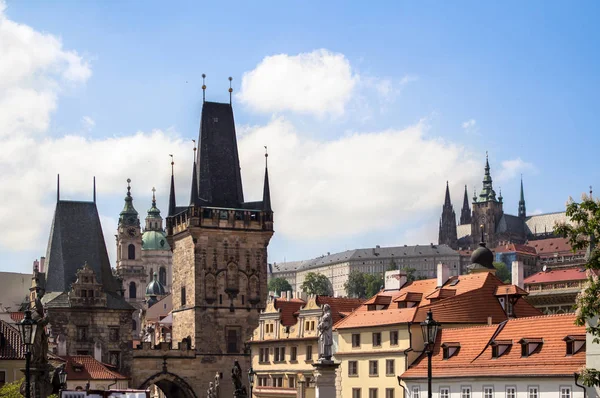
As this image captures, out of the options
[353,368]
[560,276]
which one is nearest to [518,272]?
[560,276]

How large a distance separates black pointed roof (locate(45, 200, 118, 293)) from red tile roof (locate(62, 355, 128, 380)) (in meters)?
7.93

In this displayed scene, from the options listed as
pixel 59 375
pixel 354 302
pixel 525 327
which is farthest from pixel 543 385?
pixel 354 302

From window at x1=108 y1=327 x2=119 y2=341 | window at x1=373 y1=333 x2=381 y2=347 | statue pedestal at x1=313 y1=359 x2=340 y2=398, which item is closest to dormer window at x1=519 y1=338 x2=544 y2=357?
window at x1=373 y1=333 x2=381 y2=347

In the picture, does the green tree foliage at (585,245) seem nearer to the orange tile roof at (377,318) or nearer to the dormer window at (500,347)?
the dormer window at (500,347)

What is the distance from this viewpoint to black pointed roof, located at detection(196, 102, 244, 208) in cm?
9294

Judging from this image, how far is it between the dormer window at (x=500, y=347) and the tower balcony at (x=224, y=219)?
41.0 meters

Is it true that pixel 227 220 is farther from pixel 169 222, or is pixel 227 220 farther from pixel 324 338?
pixel 324 338

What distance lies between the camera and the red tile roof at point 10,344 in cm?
6375

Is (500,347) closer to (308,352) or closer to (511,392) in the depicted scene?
(511,392)

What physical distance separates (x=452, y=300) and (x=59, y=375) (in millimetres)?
28823

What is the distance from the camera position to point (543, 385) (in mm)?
48531

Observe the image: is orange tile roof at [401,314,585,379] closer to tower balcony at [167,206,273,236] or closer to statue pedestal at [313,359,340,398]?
statue pedestal at [313,359,340,398]

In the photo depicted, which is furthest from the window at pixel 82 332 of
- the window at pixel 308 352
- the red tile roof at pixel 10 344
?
the red tile roof at pixel 10 344

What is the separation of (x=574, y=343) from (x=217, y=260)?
45.9 m
